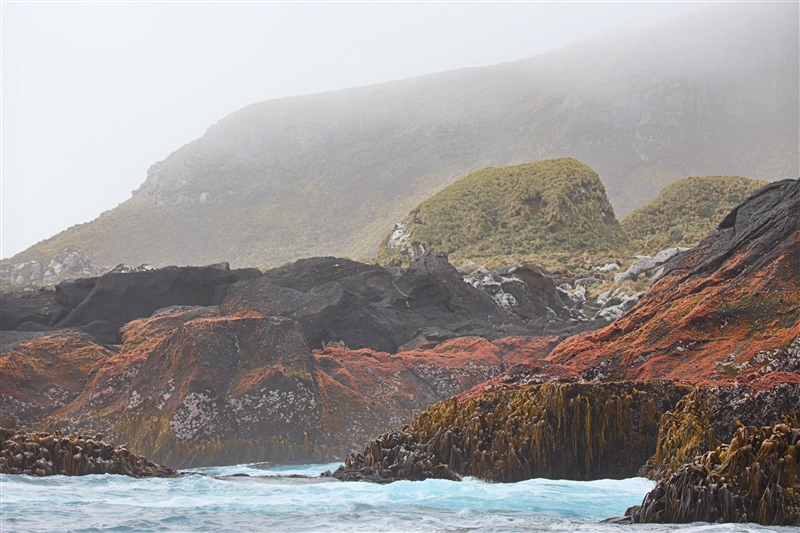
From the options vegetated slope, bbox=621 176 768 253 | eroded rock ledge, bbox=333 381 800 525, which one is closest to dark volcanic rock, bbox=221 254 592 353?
eroded rock ledge, bbox=333 381 800 525

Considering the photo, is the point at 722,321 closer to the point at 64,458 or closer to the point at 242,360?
the point at 242,360

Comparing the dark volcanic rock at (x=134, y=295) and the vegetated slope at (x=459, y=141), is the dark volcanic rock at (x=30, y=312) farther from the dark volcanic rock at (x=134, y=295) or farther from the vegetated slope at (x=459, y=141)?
the vegetated slope at (x=459, y=141)

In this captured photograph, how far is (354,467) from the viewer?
1509 centimetres

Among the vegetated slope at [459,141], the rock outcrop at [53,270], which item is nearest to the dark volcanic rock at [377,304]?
the rock outcrop at [53,270]

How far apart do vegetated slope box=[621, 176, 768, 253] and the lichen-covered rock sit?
4682 centimetres

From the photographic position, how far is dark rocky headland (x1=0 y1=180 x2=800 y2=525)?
12.0m

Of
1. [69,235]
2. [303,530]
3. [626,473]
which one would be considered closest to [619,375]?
[626,473]

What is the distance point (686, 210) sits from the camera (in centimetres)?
6450

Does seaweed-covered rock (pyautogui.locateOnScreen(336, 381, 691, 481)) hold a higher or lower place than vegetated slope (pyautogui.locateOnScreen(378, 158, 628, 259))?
lower

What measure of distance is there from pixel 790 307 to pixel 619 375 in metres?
3.05

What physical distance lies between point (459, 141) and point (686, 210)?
7869 cm

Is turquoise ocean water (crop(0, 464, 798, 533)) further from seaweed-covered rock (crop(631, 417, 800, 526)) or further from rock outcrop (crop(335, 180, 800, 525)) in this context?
rock outcrop (crop(335, 180, 800, 525))

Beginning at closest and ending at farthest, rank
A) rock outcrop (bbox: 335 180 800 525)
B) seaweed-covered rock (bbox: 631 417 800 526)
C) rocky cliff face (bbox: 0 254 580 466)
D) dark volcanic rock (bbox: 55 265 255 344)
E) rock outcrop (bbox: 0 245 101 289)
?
A: seaweed-covered rock (bbox: 631 417 800 526) < rock outcrop (bbox: 335 180 800 525) < rocky cliff face (bbox: 0 254 580 466) < dark volcanic rock (bbox: 55 265 255 344) < rock outcrop (bbox: 0 245 101 289)

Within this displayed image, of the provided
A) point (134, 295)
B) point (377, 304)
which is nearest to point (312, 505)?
point (134, 295)
